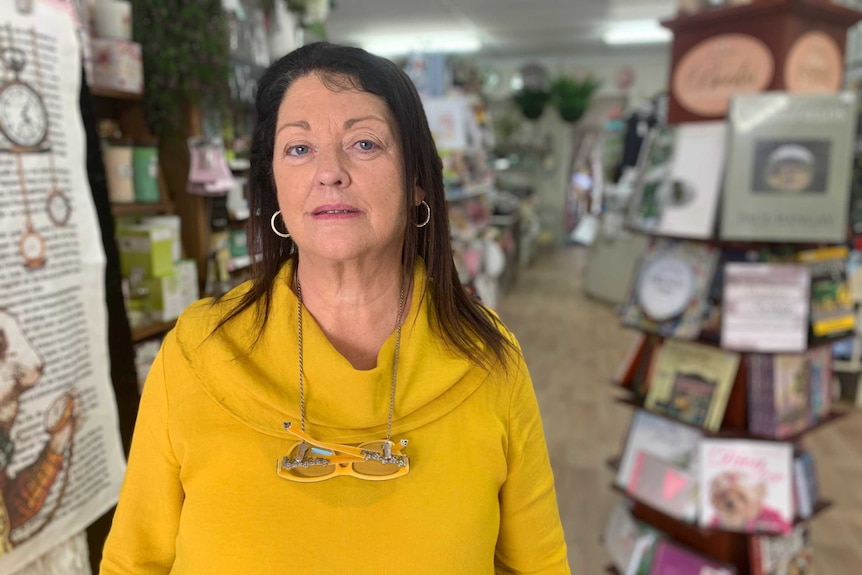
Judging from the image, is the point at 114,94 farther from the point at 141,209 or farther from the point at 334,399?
the point at 334,399

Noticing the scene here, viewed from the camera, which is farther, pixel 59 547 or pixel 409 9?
pixel 409 9

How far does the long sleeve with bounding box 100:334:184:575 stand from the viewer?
942 millimetres

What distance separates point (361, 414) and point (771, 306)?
163cm

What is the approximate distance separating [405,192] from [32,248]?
3.24ft

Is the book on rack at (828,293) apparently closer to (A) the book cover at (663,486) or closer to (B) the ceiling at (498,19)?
(A) the book cover at (663,486)

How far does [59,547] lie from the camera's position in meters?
1.54

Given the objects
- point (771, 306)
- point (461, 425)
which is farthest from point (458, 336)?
point (771, 306)

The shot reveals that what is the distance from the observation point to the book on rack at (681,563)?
215 centimetres

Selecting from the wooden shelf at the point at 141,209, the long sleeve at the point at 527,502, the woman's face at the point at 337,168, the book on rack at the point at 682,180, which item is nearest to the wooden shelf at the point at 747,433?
the book on rack at the point at 682,180

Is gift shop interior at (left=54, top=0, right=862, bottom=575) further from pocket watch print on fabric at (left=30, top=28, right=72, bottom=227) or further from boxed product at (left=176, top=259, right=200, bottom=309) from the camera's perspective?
pocket watch print on fabric at (left=30, top=28, right=72, bottom=227)

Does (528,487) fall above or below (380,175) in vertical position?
below

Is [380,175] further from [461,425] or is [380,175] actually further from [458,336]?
[461,425]

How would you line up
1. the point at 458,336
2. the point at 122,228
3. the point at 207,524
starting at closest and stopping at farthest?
the point at 207,524
the point at 458,336
the point at 122,228

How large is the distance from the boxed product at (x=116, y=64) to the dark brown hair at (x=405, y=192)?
4.61ft
